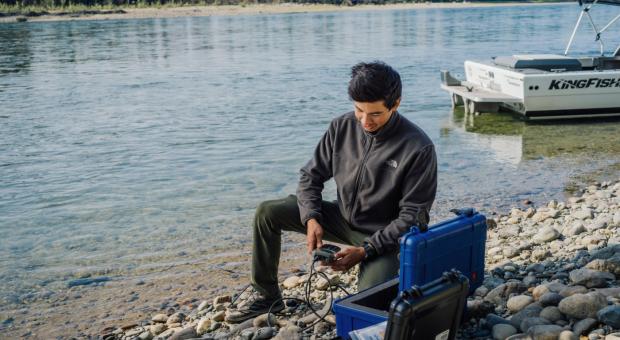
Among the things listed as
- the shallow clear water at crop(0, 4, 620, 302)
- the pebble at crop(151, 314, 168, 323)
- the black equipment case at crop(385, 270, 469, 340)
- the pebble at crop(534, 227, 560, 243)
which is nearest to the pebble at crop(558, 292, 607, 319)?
the black equipment case at crop(385, 270, 469, 340)

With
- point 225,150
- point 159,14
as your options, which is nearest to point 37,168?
point 225,150

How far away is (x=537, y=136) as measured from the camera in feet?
42.9

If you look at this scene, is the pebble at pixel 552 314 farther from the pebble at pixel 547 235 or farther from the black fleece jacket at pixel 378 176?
the pebble at pixel 547 235

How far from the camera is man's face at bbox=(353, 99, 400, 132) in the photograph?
4.05 metres

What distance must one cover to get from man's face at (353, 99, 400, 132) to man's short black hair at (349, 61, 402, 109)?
0.02m

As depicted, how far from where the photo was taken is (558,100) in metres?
13.3

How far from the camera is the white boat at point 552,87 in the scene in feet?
42.7

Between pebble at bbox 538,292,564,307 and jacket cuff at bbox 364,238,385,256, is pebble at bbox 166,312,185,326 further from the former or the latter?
pebble at bbox 538,292,564,307

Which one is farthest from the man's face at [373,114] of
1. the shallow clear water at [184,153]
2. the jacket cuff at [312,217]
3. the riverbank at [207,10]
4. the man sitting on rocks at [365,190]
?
the riverbank at [207,10]

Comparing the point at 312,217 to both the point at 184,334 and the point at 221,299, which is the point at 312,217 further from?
the point at 221,299

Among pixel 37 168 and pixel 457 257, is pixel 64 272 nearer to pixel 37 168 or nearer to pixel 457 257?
pixel 457 257

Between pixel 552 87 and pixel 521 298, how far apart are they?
966 centimetres

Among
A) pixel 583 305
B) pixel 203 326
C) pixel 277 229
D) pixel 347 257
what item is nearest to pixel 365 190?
pixel 347 257

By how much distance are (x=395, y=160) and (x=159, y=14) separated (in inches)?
2973
